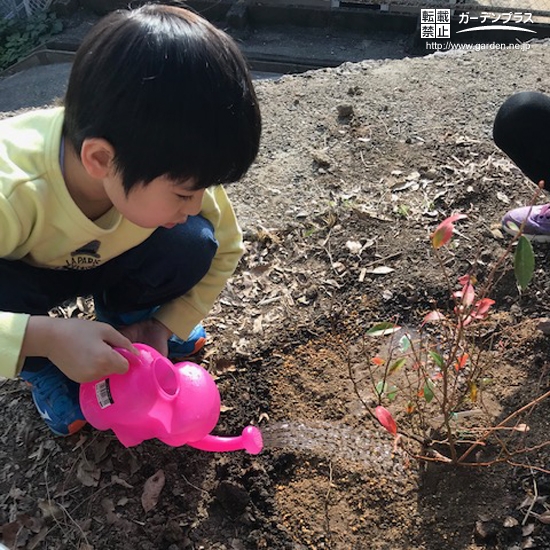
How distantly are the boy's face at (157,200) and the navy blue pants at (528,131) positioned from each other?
3.89 ft

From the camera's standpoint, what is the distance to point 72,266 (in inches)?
59.9

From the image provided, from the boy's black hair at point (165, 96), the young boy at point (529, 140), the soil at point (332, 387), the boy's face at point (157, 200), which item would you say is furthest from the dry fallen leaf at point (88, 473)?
the young boy at point (529, 140)

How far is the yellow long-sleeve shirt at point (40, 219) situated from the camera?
1250 mm

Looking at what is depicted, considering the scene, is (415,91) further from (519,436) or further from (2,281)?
(2,281)

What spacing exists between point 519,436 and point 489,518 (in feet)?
0.80

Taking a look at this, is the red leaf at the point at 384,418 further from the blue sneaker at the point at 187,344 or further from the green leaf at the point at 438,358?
the blue sneaker at the point at 187,344

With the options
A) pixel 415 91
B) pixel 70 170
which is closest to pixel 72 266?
pixel 70 170

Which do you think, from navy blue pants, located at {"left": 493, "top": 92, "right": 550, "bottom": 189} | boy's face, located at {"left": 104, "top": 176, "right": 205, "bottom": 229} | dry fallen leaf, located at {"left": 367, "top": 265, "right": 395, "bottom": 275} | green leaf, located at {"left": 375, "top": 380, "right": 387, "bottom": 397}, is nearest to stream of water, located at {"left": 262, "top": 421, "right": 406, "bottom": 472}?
green leaf, located at {"left": 375, "top": 380, "right": 387, "bottom": 397}

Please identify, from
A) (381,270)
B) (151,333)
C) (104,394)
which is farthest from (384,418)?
(381,270)

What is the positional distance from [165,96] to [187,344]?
0.88 metres

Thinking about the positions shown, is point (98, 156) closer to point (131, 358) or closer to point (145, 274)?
point (131, 358)

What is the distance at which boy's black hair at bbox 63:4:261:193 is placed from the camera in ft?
3.53

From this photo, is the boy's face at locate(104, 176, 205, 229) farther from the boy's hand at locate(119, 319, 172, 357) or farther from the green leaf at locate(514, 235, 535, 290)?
the green leaf at locate(514, 235, 535, 290)

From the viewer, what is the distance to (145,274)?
1632mm
